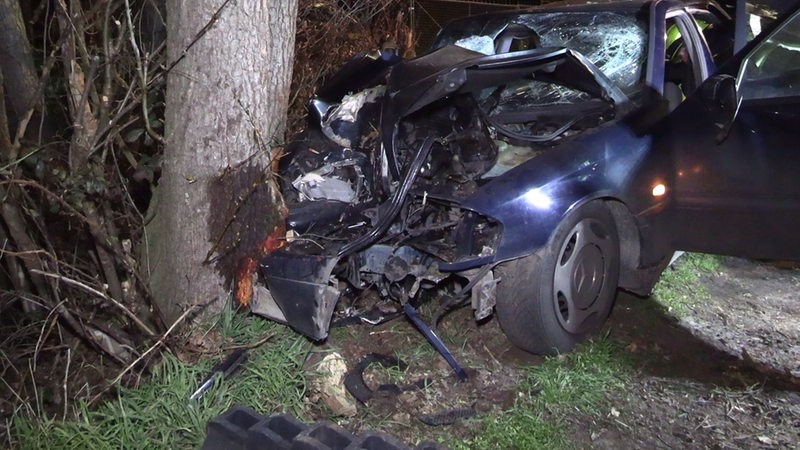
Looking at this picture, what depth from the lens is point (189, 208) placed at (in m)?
3.48

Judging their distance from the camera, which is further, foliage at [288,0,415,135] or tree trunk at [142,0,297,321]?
foliage at [288,0,415,135]

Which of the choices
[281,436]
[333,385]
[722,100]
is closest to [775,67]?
[722,100]

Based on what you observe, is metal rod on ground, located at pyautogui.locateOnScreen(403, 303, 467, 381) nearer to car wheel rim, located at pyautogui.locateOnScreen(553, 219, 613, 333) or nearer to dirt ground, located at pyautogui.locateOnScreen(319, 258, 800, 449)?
dirt ground, located at pyautogui.locateOnScreen(319, 258, 800, 449)

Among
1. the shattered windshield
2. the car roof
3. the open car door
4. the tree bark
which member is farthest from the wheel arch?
the tree bark

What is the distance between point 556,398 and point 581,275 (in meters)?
0.72

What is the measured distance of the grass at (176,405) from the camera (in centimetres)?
299

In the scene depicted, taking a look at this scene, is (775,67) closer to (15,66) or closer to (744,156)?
(744,156)

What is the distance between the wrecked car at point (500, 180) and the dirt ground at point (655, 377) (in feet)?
0.86

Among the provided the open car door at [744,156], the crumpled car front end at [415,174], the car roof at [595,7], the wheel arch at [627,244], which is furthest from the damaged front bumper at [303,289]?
the car roof at [595,7]

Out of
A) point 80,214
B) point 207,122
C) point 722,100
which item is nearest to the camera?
point 80,214

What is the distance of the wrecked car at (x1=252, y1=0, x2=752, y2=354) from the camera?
3.43m

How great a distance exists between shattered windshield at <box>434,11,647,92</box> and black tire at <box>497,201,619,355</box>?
100cm

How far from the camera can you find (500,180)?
3.49 meters

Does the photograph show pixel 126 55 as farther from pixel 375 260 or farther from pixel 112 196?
pixel 375 260
